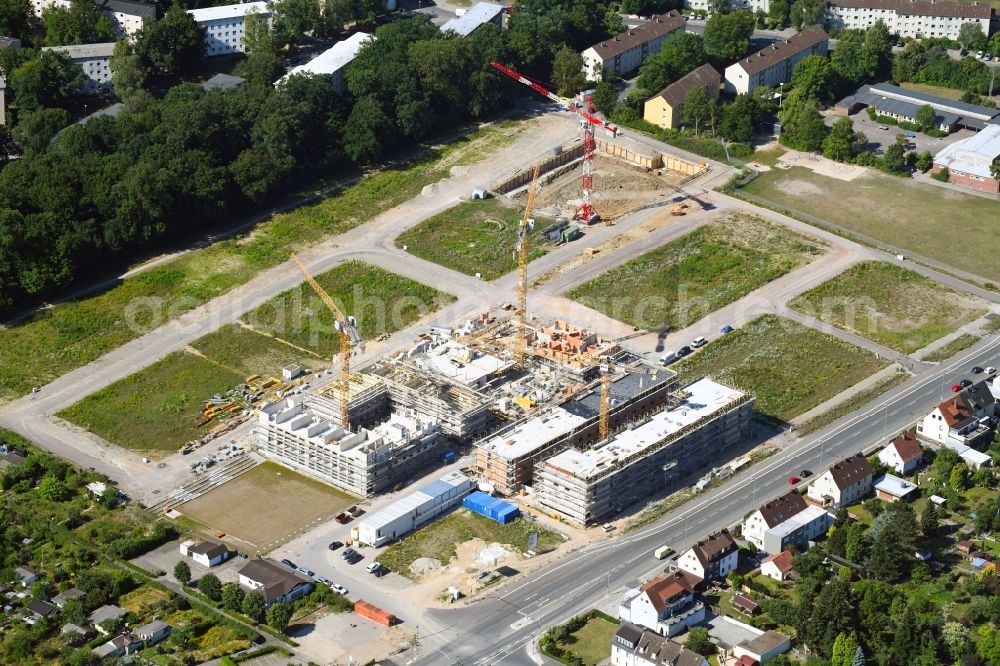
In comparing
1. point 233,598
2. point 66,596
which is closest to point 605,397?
point 233,598

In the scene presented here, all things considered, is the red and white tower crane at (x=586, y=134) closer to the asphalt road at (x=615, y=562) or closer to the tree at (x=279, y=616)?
the asphalt road at (x=615, y=562)

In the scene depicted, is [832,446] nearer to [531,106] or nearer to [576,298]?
[576,298]

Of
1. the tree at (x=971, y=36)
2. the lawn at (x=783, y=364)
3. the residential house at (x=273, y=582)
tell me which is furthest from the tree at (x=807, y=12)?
the residential house at (x=273, y=582)

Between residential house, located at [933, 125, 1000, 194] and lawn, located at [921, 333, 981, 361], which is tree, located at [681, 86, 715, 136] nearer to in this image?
residential house, located at [933, 125, 1000, 194]

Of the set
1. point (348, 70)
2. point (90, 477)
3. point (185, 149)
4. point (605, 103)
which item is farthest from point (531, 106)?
point (90, 477)

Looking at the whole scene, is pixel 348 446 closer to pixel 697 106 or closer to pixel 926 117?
pixel 697 106

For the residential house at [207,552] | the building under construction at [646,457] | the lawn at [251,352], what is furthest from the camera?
the lawn at [251,352]

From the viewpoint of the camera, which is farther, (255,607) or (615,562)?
(615,562)
